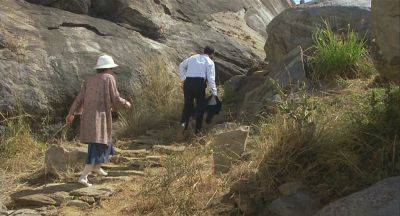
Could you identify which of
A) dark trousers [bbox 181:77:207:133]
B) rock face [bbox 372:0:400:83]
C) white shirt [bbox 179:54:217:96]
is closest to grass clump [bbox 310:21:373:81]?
white shirt [bbox 179:54:217:96]

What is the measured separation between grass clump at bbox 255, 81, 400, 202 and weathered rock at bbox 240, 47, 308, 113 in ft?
12.0

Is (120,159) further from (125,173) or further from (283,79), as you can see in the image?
(283,79)

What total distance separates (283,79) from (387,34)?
5.78 metres

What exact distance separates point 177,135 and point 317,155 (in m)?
5.16

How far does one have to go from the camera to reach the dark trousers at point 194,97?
10.8 m

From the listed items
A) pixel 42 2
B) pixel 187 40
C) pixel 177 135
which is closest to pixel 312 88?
pixel 177 135

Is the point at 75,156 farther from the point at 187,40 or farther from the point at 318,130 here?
the point at 187,40

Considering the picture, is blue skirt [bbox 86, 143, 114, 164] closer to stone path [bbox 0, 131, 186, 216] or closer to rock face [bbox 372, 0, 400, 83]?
stone path [bbox 0, 131, 186, 216]

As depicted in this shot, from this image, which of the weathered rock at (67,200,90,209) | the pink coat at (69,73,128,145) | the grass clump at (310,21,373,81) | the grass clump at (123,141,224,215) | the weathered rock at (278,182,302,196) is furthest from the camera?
the grass clump at (310,21,373,81)

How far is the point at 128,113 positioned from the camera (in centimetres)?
1212

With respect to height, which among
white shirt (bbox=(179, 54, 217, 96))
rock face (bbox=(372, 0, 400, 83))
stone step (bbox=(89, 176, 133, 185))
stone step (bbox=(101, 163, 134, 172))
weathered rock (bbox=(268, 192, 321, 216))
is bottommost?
stone step (bbox=(89, 176, 133, 185))

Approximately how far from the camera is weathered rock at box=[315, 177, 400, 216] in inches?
188

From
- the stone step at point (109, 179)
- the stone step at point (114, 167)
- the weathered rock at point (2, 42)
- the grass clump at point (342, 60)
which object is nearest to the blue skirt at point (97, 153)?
the stone step at point (109, 179)

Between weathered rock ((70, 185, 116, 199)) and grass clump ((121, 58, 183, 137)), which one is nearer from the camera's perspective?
weathered rock ((70, 185, 116, 199))
